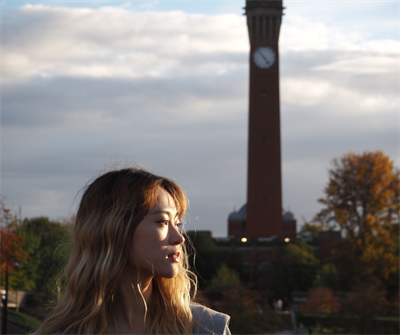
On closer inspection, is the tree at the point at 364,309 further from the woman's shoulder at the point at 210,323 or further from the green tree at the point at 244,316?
the woman's shoulder at the point at 210,323

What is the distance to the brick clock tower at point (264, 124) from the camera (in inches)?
2240

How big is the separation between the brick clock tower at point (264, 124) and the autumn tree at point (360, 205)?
12961mm

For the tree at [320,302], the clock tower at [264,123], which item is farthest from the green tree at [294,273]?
the tree at [320,302]

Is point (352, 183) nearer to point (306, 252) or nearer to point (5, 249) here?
point (306, 252)

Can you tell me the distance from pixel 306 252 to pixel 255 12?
74.4ft

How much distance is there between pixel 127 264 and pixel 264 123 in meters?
54.7

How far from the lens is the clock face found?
191 feet

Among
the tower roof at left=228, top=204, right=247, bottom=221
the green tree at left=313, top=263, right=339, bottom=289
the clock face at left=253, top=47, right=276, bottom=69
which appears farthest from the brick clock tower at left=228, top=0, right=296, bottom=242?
the tower roof at left=228, top=204, right=247, bottom=221

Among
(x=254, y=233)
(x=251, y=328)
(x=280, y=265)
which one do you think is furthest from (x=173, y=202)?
(x=254, y=233)

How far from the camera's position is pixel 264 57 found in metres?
58.2

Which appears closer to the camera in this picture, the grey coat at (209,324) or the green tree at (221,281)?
the grey coat at (209,324)

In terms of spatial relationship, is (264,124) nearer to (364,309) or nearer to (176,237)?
(364,309)

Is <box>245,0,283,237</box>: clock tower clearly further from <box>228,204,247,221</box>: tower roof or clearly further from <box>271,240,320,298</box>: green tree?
<box>228,204,247,221</box>: tower roof

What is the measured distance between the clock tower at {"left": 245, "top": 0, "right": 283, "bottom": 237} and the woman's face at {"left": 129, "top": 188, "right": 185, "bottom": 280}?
5426cm
